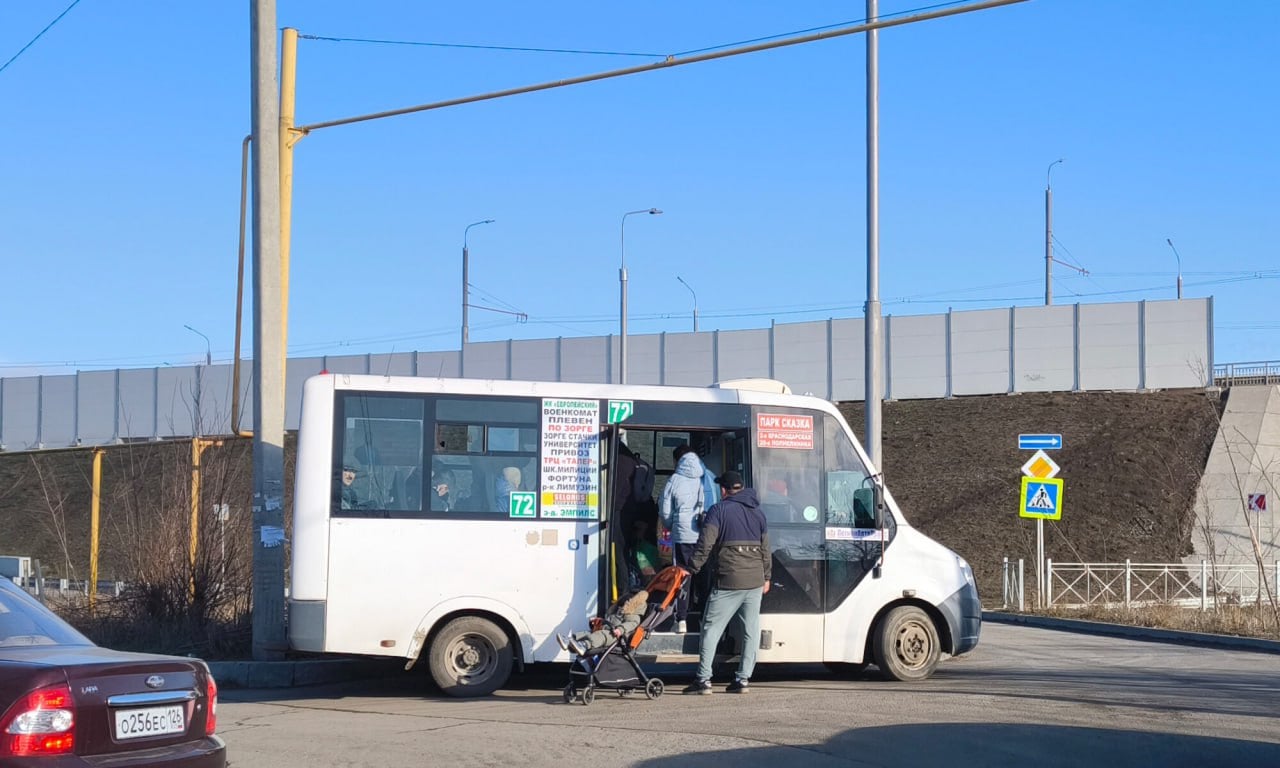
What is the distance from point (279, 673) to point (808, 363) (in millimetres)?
38621

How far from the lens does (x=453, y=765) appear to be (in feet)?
27.0

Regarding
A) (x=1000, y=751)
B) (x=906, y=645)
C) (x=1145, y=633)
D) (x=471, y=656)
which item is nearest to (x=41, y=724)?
(x=1000, y=751)

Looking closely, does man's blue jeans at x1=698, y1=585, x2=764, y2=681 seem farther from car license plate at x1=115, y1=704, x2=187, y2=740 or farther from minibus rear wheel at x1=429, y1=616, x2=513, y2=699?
car license plate at x1=115, y1=704, x2=187, y2=740

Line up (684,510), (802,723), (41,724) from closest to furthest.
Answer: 1. (41,724)
2. (802,723)
3. (684,510)

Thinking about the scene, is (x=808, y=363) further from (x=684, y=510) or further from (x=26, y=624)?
(x=26, y=624)

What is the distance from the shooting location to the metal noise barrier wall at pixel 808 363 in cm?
4531

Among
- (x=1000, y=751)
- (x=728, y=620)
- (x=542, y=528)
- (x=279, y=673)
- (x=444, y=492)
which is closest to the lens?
(x=1000, y=751)

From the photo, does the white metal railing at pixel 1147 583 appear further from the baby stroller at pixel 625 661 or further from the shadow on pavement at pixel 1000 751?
the shadow on pavement at pixel 1000 751

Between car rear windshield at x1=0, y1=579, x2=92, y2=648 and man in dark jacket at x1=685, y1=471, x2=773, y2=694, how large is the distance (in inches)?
227

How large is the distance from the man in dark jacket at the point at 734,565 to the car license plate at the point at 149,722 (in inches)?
227

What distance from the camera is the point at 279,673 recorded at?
12828mm

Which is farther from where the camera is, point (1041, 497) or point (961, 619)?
point (1041, 497)

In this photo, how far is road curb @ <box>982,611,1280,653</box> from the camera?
17.2m

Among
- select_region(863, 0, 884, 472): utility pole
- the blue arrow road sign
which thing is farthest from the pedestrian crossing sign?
select_region(863, 0, 884, 472): utility pole
